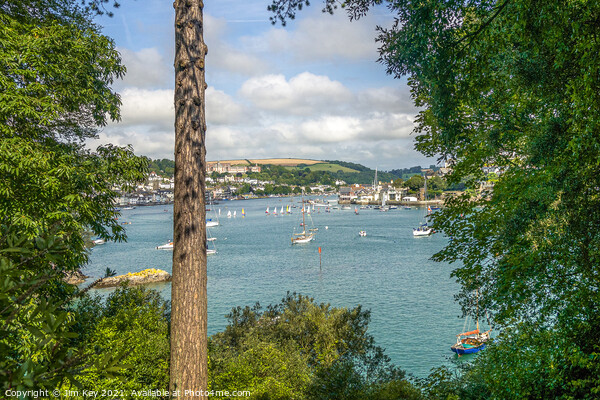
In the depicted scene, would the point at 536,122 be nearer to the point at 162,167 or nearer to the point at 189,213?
the point at 189,213

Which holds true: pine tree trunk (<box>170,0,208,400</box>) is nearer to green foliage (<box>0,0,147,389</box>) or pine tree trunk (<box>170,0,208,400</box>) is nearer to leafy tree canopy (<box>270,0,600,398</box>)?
green foliage (<box>0,0,147,389</box>)

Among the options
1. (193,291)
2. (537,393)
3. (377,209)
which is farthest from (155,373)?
(377,209)

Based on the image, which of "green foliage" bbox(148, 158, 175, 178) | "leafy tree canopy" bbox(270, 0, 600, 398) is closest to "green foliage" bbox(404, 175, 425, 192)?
"green foliage" bbox(148, 158, 175, 178)

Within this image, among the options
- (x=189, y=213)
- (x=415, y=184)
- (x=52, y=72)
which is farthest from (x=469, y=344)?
(x=415, y=184)

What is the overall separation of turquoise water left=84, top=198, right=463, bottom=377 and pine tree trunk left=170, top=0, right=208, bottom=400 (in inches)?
95.5

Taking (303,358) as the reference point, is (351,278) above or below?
below

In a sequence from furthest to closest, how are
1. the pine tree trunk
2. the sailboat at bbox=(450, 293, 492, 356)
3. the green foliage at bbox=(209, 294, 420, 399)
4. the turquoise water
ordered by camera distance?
the turquoise water, the sailboat at bbox=(450, 293, 492, 356), the green foliage at bbox=(209, 294, 420, 399), the pine tree trunk

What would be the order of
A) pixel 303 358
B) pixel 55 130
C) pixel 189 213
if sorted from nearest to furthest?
pixel 189 213, pixel 55 130, pixel 303 358

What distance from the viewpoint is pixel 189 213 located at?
4051mm

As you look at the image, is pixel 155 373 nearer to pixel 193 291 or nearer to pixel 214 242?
pixel 193 291

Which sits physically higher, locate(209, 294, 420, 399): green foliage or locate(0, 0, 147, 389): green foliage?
locate(0, 0, 147, 389): green foliage

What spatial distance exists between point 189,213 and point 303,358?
6465 mm

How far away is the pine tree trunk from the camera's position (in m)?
3.83

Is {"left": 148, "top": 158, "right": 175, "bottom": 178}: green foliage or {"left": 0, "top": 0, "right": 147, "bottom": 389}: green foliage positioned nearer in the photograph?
{"left": 0, "top": 0, "right": 147, "bottom": 389}: green foliage
